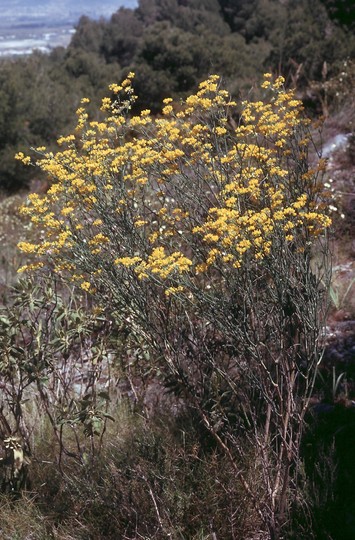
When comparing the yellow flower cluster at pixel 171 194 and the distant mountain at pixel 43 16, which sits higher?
the distant mountain at pixel 43 16

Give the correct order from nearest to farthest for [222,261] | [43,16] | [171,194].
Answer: [222,261] → [171,194] → [43,16]

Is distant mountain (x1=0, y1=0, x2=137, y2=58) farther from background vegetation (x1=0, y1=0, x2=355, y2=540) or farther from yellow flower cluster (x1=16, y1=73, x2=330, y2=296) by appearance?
yellow flower cluster (x1=16, y1=73, x2=330, y2=296)

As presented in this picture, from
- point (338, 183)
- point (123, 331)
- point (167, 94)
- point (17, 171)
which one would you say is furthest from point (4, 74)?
point (123, 331)

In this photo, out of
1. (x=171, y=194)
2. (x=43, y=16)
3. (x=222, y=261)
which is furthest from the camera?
(x=43, y=16)

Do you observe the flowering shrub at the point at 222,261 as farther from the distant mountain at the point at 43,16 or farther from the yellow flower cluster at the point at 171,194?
the distant mountain at the point at 43,16

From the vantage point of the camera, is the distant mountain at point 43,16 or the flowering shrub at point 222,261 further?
the distant mountain at point 43,16

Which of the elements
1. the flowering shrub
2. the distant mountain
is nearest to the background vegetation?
the flowering shrub

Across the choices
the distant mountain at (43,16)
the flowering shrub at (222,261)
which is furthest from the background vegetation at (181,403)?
the distant mountain at (43,16)

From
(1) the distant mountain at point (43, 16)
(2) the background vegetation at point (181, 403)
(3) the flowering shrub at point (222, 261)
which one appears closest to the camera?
(3) the flowering shrub at point (222, 261)

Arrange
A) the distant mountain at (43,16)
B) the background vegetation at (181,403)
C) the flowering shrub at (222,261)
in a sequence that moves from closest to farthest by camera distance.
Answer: the flowering shrub at (222,261) → the background vegetation at (181,403) → the distant mountain at (43,16)

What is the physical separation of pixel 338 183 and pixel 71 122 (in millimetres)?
15275

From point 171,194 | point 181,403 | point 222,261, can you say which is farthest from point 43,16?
point 222,261

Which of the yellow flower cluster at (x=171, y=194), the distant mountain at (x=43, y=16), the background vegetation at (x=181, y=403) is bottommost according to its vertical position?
the background vegetation at (x=181, y=403)

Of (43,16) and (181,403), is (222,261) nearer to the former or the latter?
(181,403)
